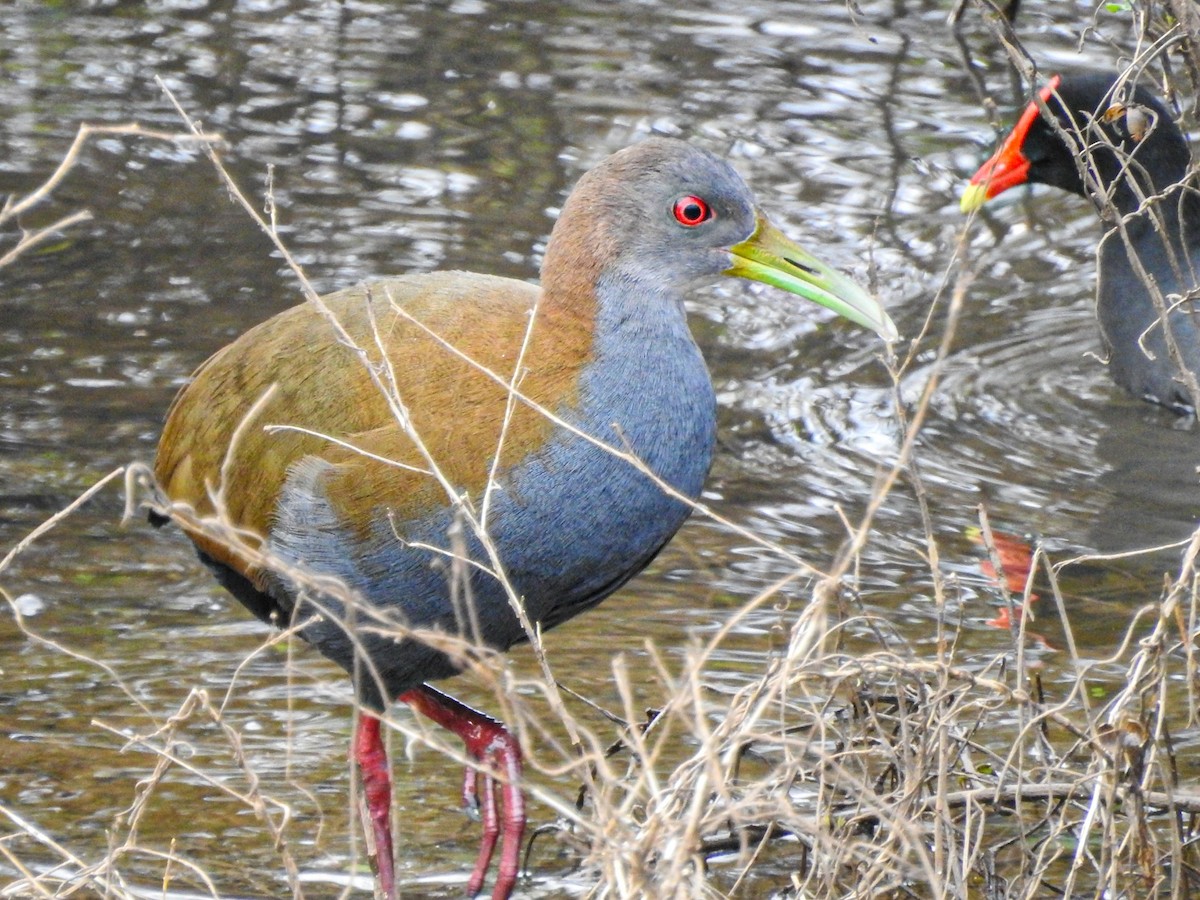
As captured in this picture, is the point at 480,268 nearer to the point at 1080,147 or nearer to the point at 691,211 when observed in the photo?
the point at 1080,147

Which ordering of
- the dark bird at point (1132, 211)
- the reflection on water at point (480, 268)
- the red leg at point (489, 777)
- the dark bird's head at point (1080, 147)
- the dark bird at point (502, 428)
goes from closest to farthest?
1. the dark bird at point (502, 428)
2. the red leg at point (489, 777)
3. the reflection on water at point (480, 268)
4. the dark bird at point (1132, 211)
5. the dark bird's head at point (1080, 147)

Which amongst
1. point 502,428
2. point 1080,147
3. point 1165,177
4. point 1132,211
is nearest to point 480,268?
point 1080,147

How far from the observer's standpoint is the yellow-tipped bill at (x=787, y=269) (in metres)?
4.12

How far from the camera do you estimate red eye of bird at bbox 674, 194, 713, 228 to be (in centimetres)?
411

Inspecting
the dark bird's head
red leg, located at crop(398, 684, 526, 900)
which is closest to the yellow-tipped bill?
red leg, located at crop(398, 684, 526, 900)

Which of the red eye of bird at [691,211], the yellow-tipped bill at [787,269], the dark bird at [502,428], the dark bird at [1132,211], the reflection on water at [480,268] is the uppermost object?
the red eye of bird at [691,211]

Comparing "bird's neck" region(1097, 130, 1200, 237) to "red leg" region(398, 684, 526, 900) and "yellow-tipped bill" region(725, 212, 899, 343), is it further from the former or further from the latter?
Answer: "red leg" region(398, 684, 526, 900)

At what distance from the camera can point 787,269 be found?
420cm

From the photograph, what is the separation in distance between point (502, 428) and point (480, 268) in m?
3.69

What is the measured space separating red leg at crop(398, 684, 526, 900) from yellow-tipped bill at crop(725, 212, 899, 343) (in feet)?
3.99

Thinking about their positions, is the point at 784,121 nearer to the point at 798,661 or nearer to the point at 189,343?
the point at 189,343

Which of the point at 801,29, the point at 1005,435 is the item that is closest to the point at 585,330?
the point at 1005,435

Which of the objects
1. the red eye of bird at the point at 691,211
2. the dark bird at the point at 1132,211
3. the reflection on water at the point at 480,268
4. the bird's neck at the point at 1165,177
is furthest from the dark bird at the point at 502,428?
the bird's neck at the point at 1165,177

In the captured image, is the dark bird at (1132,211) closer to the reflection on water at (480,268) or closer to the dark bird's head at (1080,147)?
the dark bird's head at (1080,147)
